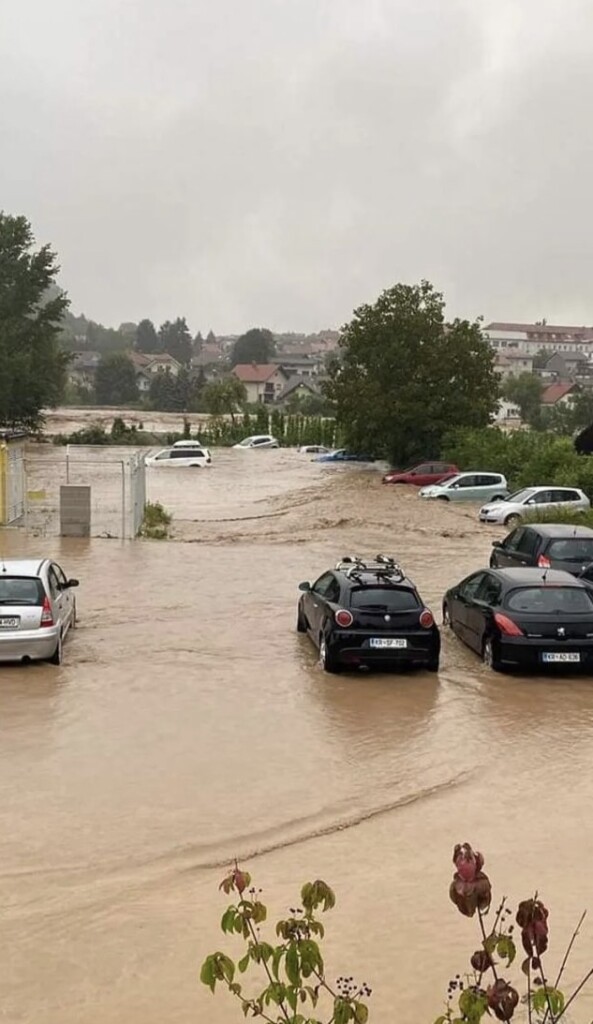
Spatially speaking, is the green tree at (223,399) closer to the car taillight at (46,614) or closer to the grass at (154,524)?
the grass at (154,524)

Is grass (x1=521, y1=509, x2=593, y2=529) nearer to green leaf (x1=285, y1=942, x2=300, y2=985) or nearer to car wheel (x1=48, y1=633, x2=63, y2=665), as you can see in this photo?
car wheel (x1=48, y1=633, x2=63, y2=665)

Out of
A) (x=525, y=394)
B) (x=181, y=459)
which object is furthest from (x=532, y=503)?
(x=525, y=394)

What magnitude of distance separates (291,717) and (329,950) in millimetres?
5430

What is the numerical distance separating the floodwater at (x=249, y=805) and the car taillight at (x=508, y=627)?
2.09 ft

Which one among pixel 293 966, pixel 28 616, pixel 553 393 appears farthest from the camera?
pixel 553 393

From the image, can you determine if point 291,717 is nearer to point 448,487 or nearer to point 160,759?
point 160,759

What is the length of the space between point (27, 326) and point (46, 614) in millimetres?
67148

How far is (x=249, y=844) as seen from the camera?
347 inches

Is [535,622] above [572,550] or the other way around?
the other way around

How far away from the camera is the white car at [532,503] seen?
3466cm

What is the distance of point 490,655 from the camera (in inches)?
564

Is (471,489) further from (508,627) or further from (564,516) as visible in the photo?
(508,627)

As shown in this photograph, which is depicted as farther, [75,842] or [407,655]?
[407,655]

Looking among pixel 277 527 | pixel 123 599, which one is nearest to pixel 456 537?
pixel 277 527
